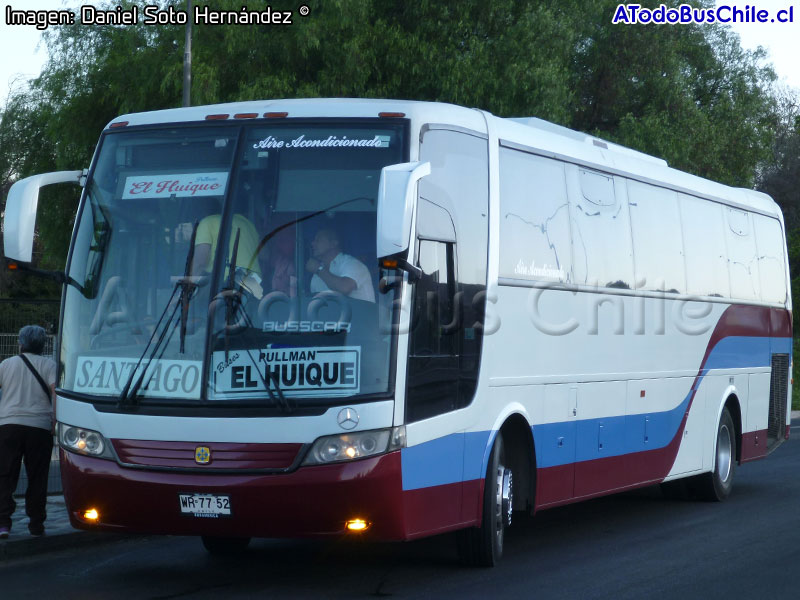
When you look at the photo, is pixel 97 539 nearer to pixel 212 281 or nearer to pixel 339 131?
pixel 212 281

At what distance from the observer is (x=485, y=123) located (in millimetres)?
10109

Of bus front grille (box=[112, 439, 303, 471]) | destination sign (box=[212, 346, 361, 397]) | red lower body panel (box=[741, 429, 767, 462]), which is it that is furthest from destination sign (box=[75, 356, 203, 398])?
red lower body panel (box=[741, 429, 767, 462])

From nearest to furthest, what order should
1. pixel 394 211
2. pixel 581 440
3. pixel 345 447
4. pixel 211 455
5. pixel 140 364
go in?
pixel 394 211 < pixel 345 447 < pixel 211 455 < pixel 140 364 < pixel 581 440

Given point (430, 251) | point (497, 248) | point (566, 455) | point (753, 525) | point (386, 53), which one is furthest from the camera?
point (386, 53)

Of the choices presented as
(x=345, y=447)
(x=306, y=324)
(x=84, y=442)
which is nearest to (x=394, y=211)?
(x=306, y=324)

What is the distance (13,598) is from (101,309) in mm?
2002

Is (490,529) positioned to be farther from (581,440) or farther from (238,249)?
(238,249)

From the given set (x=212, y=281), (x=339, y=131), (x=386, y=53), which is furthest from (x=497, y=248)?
(x=386, y=53)

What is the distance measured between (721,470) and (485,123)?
23.4 ft

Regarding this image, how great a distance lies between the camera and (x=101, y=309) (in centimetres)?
896

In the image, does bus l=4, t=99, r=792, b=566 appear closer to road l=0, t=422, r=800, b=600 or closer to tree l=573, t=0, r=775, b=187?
road l=0, t=422, r=800, b=600

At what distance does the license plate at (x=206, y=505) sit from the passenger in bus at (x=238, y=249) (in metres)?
1.32

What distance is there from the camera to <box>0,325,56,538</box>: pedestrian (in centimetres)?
1094

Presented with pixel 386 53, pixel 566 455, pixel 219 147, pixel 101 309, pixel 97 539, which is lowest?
pixel 97 539
